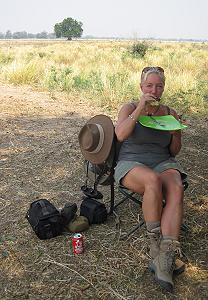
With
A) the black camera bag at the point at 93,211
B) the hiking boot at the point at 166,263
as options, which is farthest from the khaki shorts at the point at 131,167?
the hiking boot at the point at 166,263

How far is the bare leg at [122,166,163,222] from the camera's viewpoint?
2.70 m

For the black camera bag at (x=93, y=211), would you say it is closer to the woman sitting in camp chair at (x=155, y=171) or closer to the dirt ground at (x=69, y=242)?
the dirt ground at (x=69, y=242)

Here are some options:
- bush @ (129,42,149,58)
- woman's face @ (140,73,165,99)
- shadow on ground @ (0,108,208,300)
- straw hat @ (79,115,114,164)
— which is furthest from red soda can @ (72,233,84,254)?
bush @ (129,42,149,58)

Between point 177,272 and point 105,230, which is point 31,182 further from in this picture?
point 177,272

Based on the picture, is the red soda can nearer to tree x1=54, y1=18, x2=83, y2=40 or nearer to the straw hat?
the straw hat

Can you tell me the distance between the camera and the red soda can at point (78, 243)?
114 inches

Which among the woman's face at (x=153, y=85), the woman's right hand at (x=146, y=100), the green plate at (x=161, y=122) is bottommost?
the green plate at (x=161, y=122)

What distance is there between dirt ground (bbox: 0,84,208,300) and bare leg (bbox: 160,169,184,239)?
362mm

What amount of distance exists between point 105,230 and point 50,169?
5.40 ft

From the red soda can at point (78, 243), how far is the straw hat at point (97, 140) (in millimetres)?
642

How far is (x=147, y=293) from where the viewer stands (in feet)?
8.32

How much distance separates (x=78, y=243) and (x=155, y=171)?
0.84m

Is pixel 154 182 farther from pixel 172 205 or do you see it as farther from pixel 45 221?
pixel 45 221

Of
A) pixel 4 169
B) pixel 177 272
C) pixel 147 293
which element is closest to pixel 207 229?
pixel 177 272
